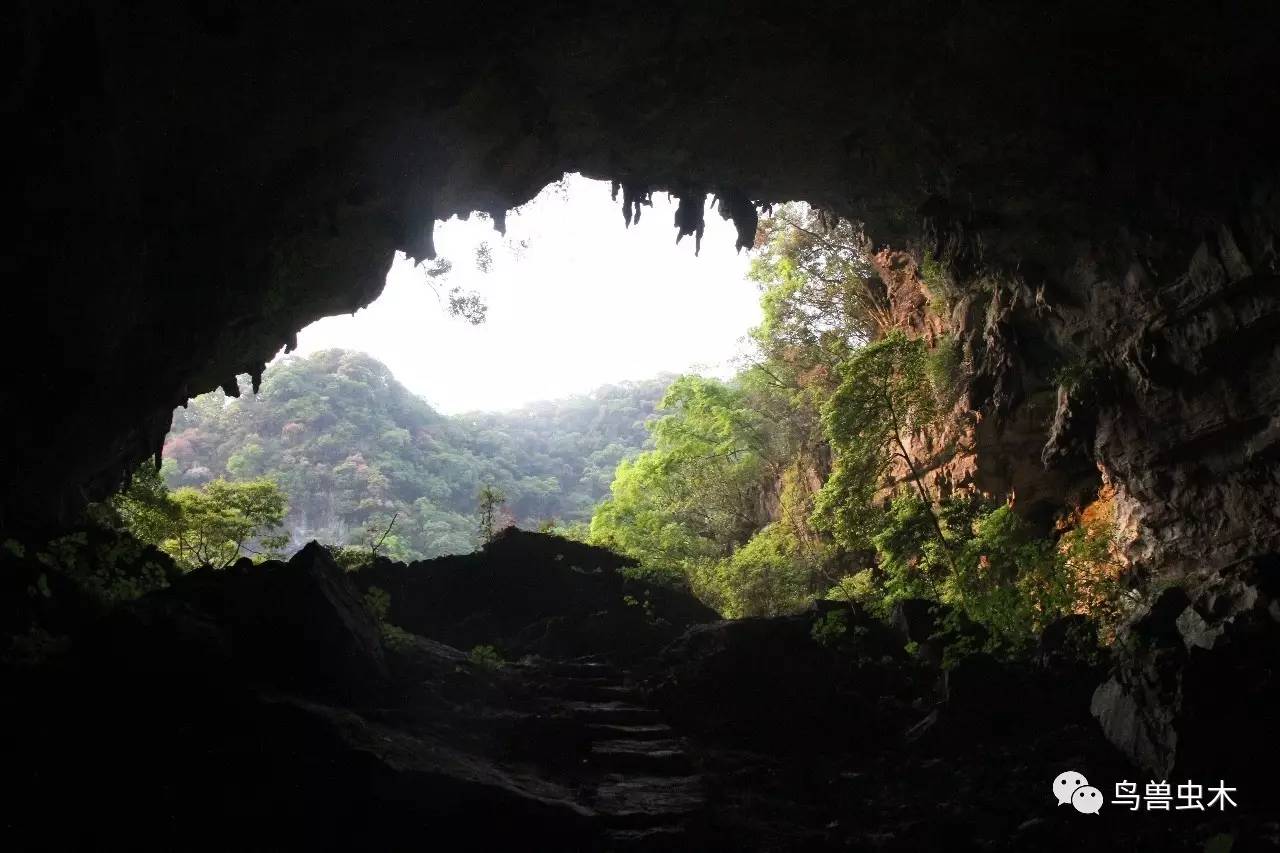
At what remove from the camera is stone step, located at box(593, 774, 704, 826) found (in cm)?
555

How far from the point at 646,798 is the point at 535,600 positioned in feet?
30.3

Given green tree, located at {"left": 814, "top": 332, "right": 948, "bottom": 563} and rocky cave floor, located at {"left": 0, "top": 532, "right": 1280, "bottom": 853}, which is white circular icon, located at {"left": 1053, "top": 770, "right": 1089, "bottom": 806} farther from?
green tree, located at {"left": 814, "top": 332, "right": 948, "bottom": 563}

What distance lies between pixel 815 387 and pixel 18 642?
57.2 feet

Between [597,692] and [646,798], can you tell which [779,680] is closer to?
[597,692]

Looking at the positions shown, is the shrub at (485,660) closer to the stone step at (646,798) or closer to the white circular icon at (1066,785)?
the stone step at (646,798)

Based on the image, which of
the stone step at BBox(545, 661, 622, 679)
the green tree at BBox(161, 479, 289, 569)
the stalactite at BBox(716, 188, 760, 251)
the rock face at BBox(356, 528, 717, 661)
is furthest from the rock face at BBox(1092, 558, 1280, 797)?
the green tree at BBox(161, 479, 289, 569)

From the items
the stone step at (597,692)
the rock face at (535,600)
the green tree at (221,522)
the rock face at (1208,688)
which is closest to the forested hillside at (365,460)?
the rock face at (535,600)

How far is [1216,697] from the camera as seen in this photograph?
5102mm

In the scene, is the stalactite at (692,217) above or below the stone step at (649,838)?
above

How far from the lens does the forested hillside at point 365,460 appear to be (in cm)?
4547

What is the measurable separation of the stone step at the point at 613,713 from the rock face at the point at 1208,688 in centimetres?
454

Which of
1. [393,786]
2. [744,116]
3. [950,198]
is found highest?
[744,116]

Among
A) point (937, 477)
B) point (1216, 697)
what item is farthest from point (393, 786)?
point (937, 477)

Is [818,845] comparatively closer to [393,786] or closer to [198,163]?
[393,786]
